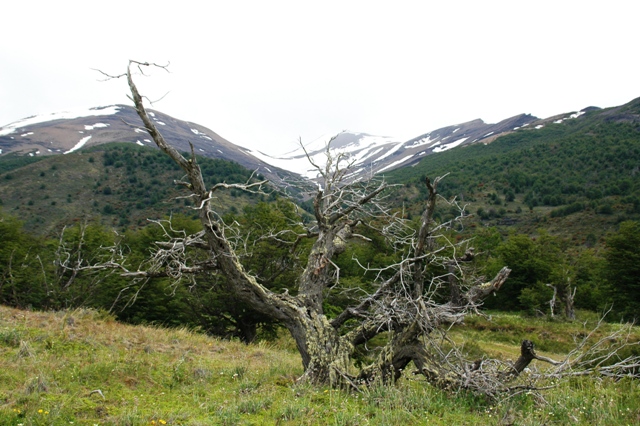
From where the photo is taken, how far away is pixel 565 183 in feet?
229

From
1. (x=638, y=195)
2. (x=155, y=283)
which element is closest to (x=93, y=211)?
(x=155, y=283)

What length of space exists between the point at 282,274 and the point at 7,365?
393 inches

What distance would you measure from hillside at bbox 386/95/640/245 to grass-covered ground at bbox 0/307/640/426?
46777mm

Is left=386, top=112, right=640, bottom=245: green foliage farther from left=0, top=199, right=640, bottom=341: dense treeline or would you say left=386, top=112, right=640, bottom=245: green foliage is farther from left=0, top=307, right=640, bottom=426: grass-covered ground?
left=0, top=307, right=640, bottom=426: grass-covered ground

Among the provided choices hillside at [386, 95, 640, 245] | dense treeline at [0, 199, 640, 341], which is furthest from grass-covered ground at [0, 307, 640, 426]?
hillside at [386, 95, 640, 245]

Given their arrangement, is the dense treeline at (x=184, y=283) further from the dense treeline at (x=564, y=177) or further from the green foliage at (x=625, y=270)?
the dense treeline at (x=564, y=177)

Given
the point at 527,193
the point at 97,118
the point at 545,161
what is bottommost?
the point at 527,193

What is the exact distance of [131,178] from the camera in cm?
7875

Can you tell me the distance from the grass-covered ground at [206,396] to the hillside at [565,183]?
153 feet

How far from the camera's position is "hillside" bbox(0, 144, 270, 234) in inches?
2474

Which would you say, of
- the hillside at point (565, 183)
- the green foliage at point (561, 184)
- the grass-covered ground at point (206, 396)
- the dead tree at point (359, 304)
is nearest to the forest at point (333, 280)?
the dead tree at point (359, 304)

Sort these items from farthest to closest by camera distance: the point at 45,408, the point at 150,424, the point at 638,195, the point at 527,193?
the point at 527,193
the point at 638,195
the point at 45,408
the point at 150,424

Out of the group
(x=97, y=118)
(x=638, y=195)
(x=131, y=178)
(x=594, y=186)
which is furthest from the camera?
(x=97, y=118)

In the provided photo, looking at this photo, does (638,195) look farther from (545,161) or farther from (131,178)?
(131,178)
